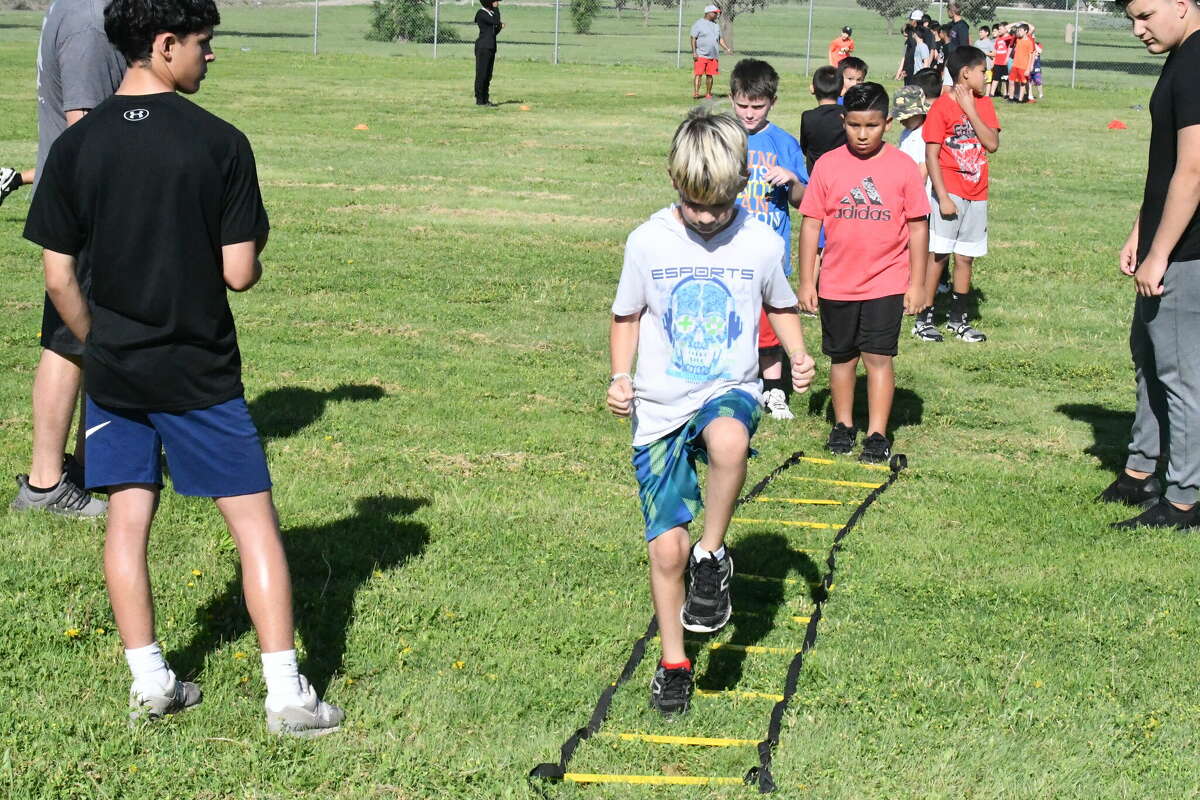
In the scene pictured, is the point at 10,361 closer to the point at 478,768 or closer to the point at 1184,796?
the point at 478,768

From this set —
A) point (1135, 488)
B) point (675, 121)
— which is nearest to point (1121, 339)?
point (1135, 488)

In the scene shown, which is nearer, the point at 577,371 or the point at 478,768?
the point at 478,768

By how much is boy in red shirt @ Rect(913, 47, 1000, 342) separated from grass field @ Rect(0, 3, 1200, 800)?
0.56 metres

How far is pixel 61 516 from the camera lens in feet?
19.7

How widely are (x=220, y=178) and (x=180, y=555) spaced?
218 cm

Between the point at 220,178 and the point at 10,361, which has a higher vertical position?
the point at 220,178

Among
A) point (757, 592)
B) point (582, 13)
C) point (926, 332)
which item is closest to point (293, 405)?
point (757, 592)

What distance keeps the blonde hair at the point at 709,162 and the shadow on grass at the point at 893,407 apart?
4001mm

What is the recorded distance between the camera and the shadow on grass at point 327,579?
485 cm

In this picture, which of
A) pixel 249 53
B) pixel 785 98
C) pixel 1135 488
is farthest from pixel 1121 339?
pixel 249 53

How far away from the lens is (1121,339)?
10.4m

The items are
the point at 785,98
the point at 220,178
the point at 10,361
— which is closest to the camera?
the point at 220,178

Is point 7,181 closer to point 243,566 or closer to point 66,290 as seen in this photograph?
point 66,290

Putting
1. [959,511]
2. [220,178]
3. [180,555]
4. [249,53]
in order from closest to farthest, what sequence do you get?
1. [220,178]
2. [180,555]
3. [959,511]
4. [249,53]
